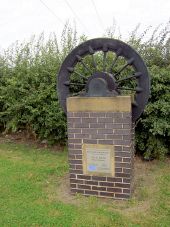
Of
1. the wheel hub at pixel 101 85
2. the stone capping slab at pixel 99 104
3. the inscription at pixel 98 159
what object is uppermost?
the wheel hub at pixel 101 85

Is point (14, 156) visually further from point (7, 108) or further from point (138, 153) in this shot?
point (138, 153)

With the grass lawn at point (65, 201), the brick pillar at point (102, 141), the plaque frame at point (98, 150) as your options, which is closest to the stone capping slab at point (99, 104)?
the brick pillar at point (102, 141)

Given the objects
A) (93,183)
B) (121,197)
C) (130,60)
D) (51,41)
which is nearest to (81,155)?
(93,183)

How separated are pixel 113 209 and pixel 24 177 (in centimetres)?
183

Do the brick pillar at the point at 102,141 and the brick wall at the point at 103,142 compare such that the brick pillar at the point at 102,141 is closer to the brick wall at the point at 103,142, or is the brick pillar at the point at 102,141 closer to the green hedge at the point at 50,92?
the brick wall at the point at 103,142

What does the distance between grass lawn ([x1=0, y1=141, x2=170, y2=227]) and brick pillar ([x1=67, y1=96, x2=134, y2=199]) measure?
0.19 meters

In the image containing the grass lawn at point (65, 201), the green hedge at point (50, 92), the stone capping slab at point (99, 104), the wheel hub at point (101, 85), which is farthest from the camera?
the green hedge at point (50, 92)

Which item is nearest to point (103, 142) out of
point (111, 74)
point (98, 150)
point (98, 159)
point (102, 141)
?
point (102, 141)

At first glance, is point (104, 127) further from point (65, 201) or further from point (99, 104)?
point (65, 201)

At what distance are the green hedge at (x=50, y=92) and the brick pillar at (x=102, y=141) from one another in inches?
67.8

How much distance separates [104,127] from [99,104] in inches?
12.5

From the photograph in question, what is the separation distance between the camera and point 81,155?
4.68m

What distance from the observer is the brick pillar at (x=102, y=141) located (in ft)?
14.4

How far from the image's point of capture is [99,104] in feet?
14.6
